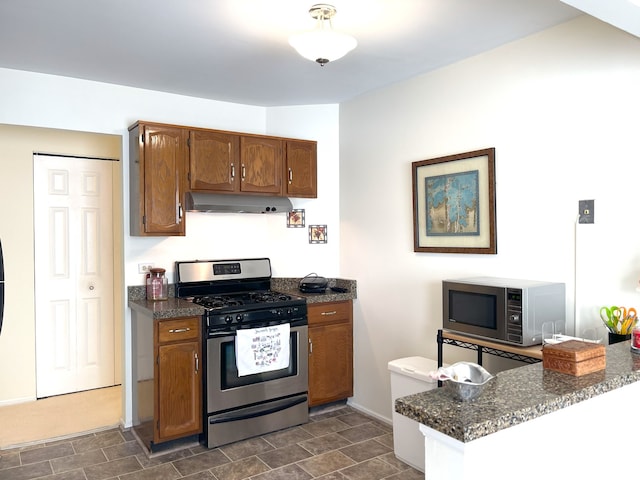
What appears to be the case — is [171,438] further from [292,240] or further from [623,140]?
[623,140]

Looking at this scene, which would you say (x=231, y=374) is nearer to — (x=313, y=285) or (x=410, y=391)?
(x=313, y=285)

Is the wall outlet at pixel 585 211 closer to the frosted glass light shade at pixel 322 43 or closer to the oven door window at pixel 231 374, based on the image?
the frosted glass light shade at pixel 322 43

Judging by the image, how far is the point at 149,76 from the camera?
3.50 metres

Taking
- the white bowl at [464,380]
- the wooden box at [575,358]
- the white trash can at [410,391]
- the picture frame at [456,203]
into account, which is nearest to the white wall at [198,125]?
the picture frame at [456,203]

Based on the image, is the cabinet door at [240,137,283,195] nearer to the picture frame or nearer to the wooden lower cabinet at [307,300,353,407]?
the wooden lower cabinet at [307,300,353,407]

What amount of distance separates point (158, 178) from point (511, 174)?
2.34 m

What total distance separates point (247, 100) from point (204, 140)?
0.66 m

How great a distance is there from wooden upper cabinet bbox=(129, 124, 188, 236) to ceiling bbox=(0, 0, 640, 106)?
41 centimetres

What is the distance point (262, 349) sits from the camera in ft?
11.5

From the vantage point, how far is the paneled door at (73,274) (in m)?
4.38

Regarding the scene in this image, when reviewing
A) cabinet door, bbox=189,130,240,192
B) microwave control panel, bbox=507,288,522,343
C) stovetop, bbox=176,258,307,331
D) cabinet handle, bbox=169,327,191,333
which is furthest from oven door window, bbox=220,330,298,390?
microwave control panel, bbox=507,288,522,343

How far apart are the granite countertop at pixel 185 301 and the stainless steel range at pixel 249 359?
105mm

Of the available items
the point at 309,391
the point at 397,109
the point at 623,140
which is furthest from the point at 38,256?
the point at 623,140

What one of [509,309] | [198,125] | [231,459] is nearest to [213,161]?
[198,125]
